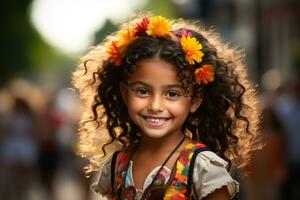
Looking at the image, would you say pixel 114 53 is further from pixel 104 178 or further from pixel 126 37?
pixel 104 178

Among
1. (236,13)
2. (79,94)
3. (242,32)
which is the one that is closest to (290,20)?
(242,32)

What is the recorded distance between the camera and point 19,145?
1564 centimetres

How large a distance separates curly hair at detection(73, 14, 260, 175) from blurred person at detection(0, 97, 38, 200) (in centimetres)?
999

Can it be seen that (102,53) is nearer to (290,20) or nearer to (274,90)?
(274,90)

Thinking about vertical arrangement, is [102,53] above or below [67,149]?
below

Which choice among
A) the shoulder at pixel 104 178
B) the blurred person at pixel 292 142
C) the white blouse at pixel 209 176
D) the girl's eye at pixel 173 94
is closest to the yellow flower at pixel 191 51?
the girl's eye at pixel 173 94

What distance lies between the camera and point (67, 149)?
1714 cm

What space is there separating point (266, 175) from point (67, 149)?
606cm

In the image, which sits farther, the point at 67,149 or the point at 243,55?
the point at 67,149

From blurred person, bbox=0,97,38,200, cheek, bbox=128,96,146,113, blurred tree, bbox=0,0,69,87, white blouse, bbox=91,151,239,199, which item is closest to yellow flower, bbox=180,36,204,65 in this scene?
cheek, bbox=128,96,146,113

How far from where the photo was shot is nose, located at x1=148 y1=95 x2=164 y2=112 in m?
5.05

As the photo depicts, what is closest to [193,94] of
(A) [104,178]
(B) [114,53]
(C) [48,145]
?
(B) [114,53]

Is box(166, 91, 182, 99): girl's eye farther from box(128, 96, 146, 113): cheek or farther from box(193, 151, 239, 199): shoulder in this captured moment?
box(193, 151, 239, 199): shoulder

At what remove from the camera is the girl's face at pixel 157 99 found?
5074mm
